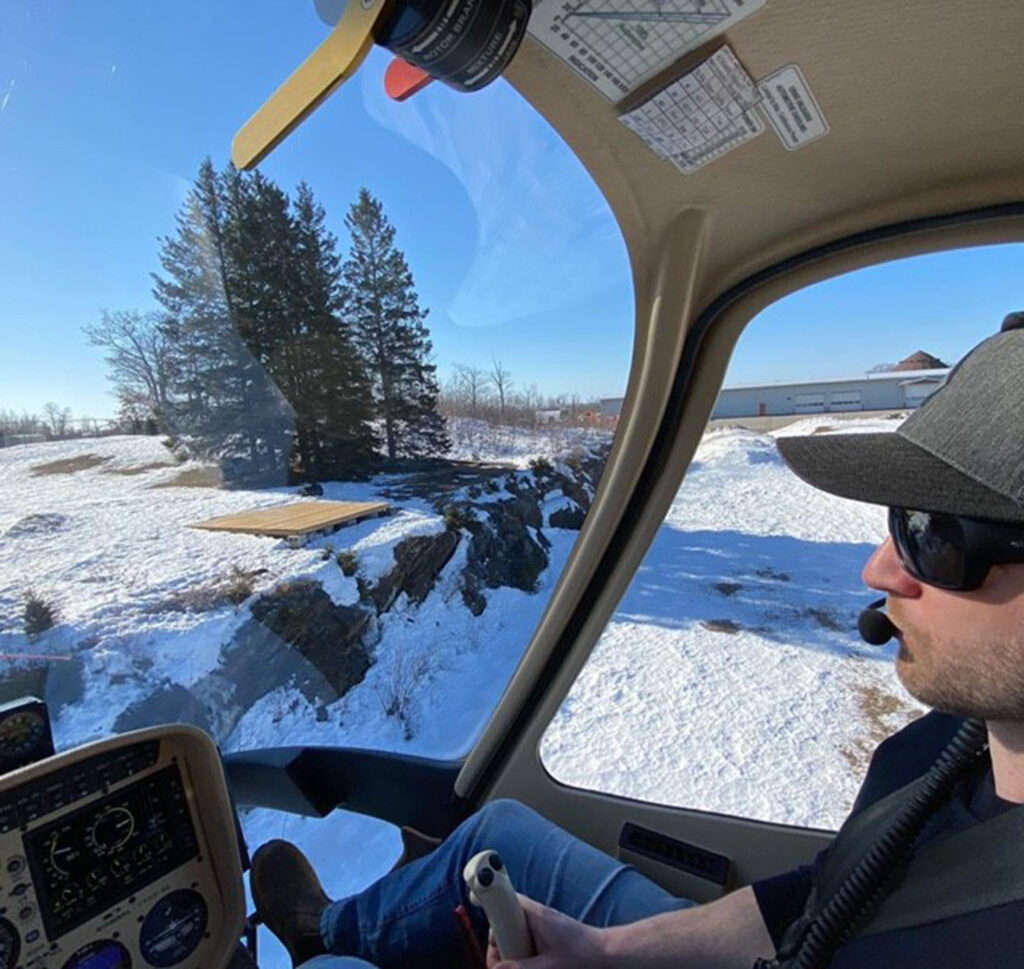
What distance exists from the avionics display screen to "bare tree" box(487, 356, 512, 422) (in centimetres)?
112

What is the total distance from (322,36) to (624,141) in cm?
50

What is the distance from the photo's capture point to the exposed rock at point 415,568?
1766mm

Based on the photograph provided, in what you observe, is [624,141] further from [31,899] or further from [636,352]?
[31,899]

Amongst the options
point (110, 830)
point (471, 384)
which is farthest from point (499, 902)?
point (471, 384)

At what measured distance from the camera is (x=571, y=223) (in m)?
1.29

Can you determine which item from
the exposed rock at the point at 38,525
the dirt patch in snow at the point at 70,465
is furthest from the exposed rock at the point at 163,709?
the dirt patch in snow at the point at 70,465

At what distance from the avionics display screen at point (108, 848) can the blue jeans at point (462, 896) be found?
1.34ft

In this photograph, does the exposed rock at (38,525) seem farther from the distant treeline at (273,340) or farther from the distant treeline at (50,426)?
the distant treeline at (273,340)

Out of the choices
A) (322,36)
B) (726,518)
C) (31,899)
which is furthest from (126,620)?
(726,518)

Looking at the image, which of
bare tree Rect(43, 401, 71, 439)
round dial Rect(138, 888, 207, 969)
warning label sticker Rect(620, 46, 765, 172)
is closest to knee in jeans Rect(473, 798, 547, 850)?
round dial Rect(138, 888, 207, 969)

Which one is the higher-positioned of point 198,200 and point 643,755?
point 198,200

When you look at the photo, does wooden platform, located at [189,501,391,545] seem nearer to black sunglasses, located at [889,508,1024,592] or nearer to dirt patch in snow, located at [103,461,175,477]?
dirt patch in snow, located at [103,461,175,477]

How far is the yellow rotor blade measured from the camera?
629 millimetres

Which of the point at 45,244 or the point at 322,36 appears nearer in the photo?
the point at 322,36
